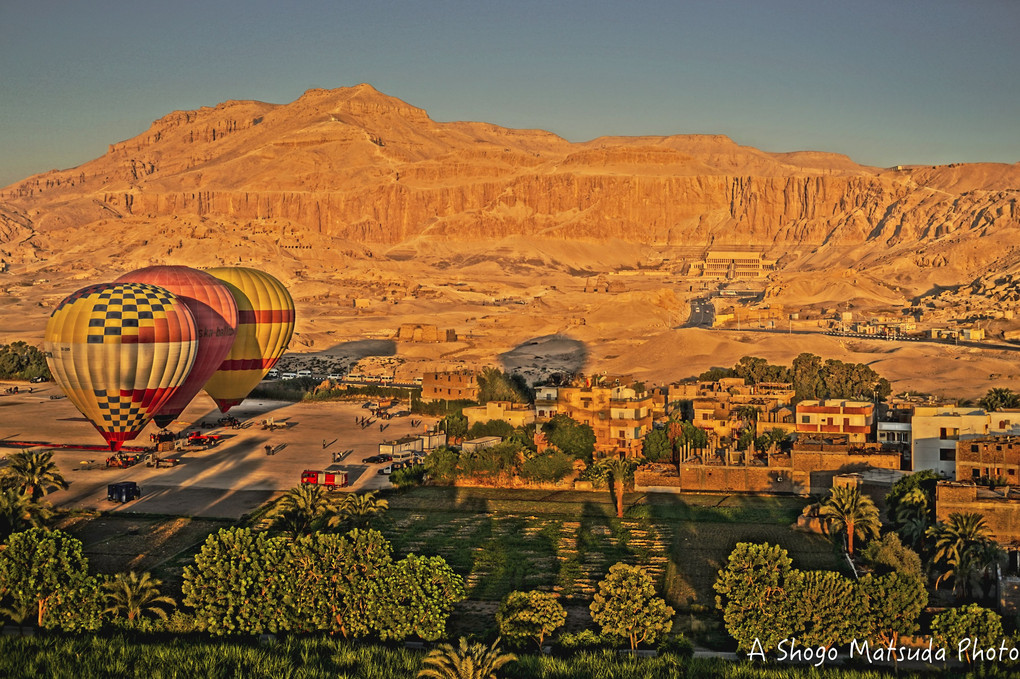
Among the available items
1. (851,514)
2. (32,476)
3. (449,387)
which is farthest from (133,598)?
(449,387)

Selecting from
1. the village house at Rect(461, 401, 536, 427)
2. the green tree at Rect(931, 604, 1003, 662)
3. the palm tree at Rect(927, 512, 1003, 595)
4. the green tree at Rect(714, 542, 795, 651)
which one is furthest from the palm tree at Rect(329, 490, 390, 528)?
the village house at Rect(461, 401, 536, 427)

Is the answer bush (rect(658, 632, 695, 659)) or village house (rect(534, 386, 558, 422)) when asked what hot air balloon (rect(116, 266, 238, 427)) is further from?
bush (rect(658, 632, 695, 659))

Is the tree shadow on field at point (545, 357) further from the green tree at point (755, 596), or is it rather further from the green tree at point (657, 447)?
the green tree at point (755, 596)

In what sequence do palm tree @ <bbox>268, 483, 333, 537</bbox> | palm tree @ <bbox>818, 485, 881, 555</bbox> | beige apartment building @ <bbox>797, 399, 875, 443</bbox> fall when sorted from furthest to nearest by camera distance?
1. beige apartment building @ <bbox>797, 399, 875, 443</bbox>
2. palm tree @ <bbox>818, 485, 881, 555</bbox>
3. palm tree @ <bbox>268, 483, 333, 537</bbox>

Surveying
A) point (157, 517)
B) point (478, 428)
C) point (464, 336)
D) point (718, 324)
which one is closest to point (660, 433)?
point (478, 428)

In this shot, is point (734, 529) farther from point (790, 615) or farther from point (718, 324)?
point (718, 324)

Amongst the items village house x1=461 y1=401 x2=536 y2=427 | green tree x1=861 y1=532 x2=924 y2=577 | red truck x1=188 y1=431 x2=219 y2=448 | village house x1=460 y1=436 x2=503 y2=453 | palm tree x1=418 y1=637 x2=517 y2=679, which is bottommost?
palm tree x1=418 y1=637 x2=517 y2=679
